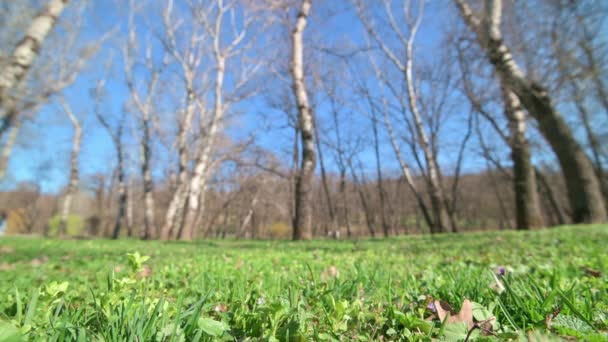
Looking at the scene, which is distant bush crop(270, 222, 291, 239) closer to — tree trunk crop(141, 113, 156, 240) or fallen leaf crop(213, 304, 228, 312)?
tree trunk crop(141, 113, 156, 240)

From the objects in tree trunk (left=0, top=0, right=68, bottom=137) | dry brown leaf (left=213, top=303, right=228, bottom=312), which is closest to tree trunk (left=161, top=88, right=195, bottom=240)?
tree trunk (left=0, top=0, right=68, bottom=137)

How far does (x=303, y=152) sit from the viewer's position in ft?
31.2

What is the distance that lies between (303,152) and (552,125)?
7447 millimetres

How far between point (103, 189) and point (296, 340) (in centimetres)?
4838

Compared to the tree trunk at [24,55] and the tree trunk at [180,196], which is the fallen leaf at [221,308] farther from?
the tree trunk at [180,196]

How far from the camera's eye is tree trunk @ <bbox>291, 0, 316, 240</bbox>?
8.87m

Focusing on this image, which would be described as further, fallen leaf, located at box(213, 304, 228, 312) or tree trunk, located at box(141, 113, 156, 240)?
tree trunk, located at box(141, 113, 156, 240)

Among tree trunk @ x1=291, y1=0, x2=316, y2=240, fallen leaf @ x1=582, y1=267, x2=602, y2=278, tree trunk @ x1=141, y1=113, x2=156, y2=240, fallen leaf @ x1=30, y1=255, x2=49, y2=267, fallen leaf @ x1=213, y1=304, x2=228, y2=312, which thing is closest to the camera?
fallen leaf @ x1=213, y1=304, x2=228, y2=312

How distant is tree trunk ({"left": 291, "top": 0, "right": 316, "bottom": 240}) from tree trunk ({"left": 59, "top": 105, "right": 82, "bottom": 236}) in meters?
17.1

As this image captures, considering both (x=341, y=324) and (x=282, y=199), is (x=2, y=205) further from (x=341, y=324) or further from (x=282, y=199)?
(x=341, y=324)

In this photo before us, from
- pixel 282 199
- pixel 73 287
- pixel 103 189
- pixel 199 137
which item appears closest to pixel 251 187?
pixel 282 199

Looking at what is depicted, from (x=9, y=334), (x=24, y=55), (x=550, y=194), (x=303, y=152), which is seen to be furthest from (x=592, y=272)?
(x=550, y=194)

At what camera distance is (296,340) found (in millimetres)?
849

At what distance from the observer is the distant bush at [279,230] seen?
4682 cm
